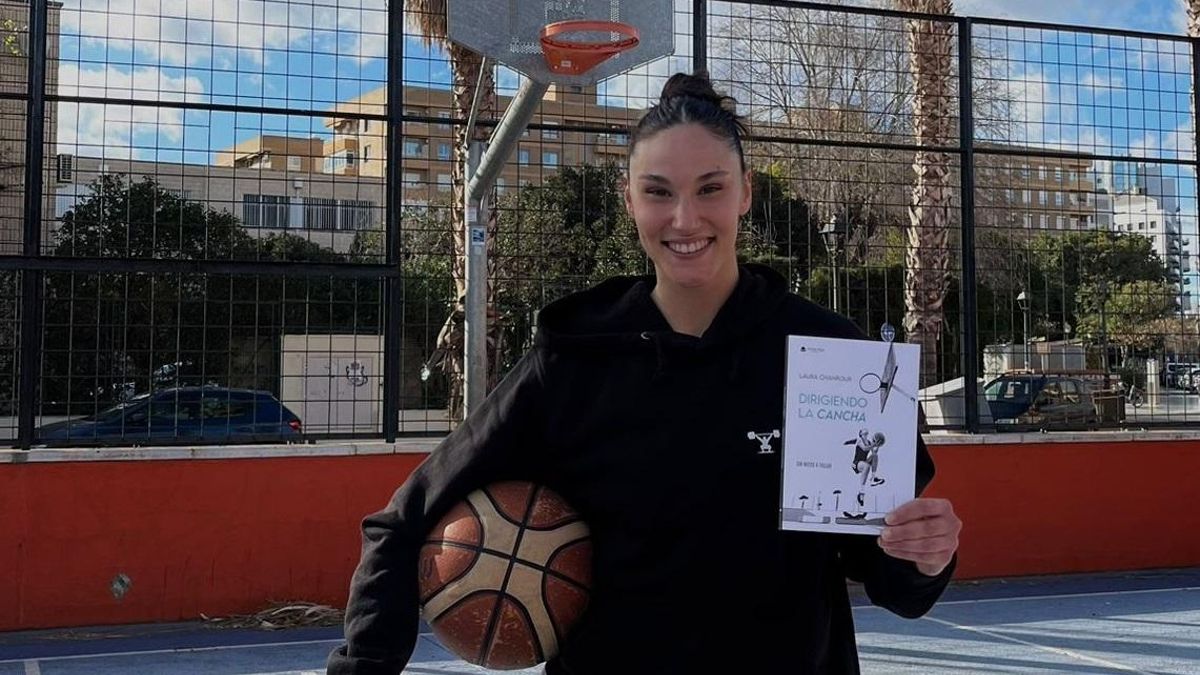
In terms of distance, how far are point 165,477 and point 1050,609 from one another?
20.8 ft

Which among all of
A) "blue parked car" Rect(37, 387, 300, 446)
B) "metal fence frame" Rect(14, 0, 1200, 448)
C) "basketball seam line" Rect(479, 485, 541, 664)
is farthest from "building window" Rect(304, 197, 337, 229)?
"basketball seam line" Rect(479, 485, 541, 664)

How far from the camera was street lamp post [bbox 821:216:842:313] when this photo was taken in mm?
9664

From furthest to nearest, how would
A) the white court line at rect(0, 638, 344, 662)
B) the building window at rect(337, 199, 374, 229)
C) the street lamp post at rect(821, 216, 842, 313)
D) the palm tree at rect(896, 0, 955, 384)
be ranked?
1. the palm tree at rect(896, 0, 955, 384)
2. the street lamp post at rect(821, 216, 842, 313)
3. the building window at rect(337, 199, 374, 229)
4. the white court line at rect(0, 638, 344, 662)

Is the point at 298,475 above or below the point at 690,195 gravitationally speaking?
below

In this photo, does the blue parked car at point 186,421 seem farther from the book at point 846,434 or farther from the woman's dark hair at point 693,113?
the book at point 846,434

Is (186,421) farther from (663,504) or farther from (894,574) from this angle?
(894,574)

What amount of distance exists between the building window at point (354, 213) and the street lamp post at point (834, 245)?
3800mm

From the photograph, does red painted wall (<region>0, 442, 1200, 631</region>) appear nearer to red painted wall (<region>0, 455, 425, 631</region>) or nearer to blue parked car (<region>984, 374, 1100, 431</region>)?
red painted wall (<region>0, 455, 425, 631</region>)

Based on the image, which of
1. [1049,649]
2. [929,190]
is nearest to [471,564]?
[1049,649]

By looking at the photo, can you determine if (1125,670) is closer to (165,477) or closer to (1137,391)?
(1137,391)

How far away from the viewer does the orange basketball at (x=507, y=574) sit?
7.03 ft

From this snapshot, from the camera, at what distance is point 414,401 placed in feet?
27.6

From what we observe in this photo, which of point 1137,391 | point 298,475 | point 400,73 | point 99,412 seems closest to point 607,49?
point 400,73

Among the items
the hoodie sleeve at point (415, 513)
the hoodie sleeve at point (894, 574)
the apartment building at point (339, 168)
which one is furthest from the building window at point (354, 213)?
the hoodie sleeve at point (894, 574)
